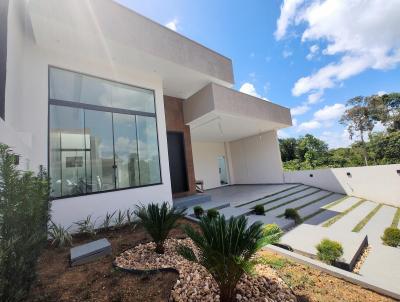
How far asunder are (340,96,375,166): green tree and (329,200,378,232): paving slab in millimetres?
10216

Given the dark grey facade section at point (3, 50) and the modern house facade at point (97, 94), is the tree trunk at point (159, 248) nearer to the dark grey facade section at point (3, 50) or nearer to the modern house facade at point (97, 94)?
the modern house facade at point (97, 94)

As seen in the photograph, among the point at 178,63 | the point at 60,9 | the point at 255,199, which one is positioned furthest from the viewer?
the point at 255,199

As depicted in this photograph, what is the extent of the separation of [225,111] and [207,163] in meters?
6.44

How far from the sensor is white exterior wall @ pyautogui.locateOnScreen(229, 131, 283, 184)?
12698mm

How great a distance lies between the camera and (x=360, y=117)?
16547 mm

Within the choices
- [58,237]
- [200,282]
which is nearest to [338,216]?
[200,282]

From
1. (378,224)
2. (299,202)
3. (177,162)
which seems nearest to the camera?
(378,224)

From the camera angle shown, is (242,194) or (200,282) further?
(242,194)

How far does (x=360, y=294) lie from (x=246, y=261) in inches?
67.1

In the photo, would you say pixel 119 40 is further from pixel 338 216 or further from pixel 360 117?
pixel 360 117

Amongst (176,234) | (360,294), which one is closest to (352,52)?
(360,294)

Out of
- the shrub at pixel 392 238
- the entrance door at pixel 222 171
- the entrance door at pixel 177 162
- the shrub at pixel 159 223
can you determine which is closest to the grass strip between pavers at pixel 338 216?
the shrub at pixel 392 238

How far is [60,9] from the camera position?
4.53 metres

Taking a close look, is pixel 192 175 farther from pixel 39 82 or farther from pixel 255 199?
pixel 39 82
